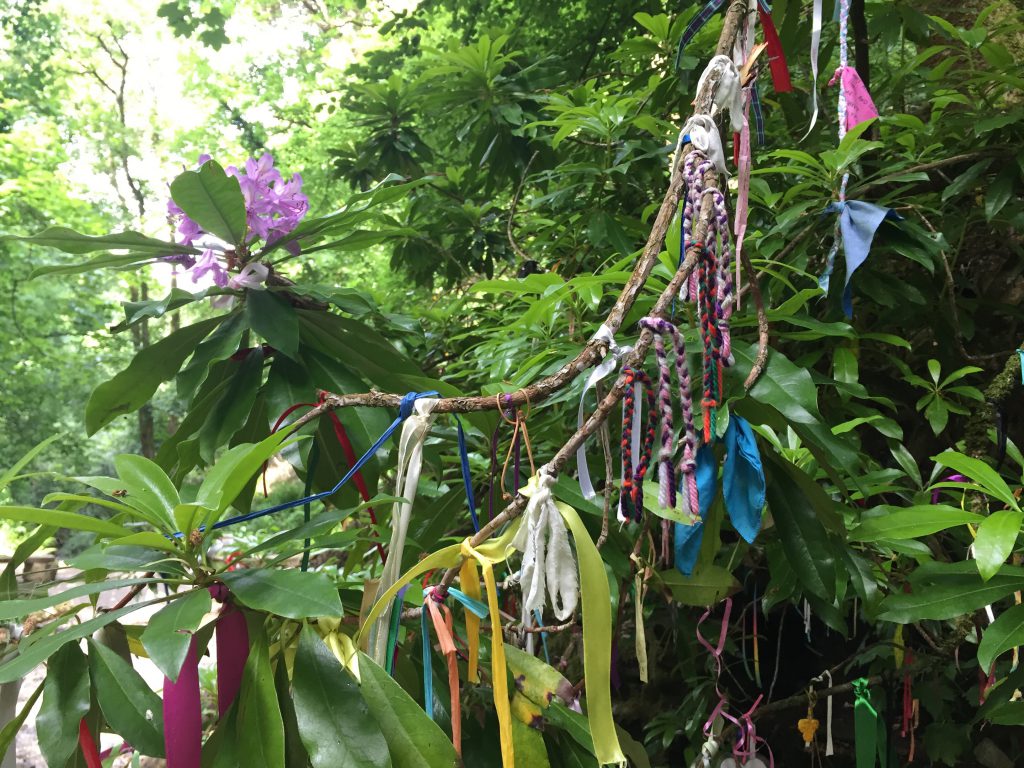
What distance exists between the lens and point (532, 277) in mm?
736

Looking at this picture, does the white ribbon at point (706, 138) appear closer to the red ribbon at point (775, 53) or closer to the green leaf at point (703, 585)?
the red ribbon at point (775, 53)

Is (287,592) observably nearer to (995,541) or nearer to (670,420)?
(670,420)

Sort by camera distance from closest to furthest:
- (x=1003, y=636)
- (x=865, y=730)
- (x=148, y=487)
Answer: (x=148, y=487) → (x=1003, y=636) → (x=865, y=730)

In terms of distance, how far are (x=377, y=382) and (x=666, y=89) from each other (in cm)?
79

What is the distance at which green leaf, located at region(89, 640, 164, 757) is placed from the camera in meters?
0.40

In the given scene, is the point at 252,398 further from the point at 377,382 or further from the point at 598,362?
the point at 598,362

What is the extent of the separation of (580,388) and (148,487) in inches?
13.6

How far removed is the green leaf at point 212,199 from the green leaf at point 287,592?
13.5 inches

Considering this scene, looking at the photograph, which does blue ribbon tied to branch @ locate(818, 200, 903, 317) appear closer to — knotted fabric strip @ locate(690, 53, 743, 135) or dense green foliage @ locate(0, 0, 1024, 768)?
dense green foliage @ locate(0, 0, 1024, 768)

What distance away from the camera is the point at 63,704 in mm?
399

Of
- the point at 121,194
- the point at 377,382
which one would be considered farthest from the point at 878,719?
the point at 121,194

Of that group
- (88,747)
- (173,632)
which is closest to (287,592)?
(173,632)

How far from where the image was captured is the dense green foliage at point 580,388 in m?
0.41

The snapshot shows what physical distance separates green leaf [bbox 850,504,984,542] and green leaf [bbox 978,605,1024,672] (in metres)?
0.08
